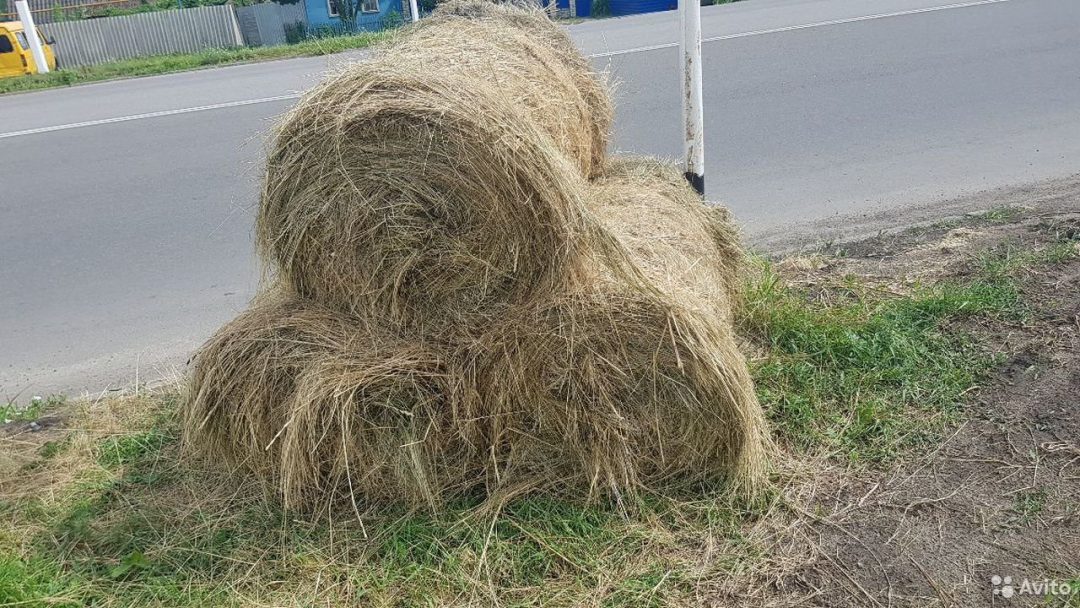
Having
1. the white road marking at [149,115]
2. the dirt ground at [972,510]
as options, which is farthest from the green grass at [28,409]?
the white road marking at [149,115]

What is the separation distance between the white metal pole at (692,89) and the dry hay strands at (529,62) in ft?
1.40

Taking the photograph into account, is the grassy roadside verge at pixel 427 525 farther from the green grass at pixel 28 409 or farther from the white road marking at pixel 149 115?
the white road marking at pixel 149 115

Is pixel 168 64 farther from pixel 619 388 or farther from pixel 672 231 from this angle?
pixel 619 388

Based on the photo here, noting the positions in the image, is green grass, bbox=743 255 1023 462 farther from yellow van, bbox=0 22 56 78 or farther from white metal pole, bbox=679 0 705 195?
yellow van, bbox=0 22 56 78

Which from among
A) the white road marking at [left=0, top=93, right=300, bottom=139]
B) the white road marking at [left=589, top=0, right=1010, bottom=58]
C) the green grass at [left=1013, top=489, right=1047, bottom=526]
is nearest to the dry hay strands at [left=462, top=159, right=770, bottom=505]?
the green grass at [left=1013, top=489, right=1047, bottom=526]

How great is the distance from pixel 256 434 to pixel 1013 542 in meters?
2.57

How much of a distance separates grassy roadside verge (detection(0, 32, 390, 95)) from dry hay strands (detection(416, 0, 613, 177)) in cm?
877

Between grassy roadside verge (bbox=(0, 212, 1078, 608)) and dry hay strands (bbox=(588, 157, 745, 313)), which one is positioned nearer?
grassy roadside verge (bbox=(0, 212, 1078, 608))

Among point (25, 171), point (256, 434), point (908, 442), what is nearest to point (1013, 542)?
point (908, 442)

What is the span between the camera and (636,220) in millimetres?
3490

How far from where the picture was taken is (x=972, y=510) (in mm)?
2887

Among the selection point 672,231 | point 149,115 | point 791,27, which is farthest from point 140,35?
point 672,231

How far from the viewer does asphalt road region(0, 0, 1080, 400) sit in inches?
199

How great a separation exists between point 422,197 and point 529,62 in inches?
45.7
